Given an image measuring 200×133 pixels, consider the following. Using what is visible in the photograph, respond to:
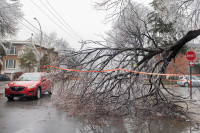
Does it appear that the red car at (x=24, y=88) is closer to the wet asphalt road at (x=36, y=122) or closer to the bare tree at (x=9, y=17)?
the wet asphalt road at (x=36, y=122)

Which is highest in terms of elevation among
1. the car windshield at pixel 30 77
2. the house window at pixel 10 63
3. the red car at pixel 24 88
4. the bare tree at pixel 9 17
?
the bare tree at pixel 9 17

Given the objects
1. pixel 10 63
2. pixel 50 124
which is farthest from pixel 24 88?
pixel 10 63

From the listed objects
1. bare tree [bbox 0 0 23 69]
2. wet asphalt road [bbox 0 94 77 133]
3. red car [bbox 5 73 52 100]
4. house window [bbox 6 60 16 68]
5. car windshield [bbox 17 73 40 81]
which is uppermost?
bare tree [bbox 0 0 23 69]

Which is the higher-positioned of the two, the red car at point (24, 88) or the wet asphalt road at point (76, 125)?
the red car at point (24, 88)

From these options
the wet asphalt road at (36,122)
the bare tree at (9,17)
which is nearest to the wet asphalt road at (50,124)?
the wet asphalt road at (36,122)

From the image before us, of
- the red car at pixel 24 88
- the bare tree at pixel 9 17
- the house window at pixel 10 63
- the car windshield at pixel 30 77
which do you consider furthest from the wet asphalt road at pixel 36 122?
the house window at pixel 10 63

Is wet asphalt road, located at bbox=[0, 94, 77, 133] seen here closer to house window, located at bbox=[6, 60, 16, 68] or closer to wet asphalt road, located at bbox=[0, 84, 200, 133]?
wet asphalt road, located at bbox=[0, 84, 200, 133]

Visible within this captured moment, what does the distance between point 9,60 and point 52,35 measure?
96.2 feet

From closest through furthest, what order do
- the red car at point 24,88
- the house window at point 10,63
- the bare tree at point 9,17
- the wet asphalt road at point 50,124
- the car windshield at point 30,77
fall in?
the wet asphalt road at point 50,124 → the red car at point 24,88 → the car windshield at point 30,77 → the bare tree at point 9,17 → the house window at point 10,63

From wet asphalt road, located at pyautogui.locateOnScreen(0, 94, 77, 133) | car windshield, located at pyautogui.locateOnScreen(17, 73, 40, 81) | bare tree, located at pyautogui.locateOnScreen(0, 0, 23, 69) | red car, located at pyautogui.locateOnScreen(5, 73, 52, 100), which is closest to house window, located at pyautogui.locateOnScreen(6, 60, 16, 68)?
bare tree, located at pyautogui.locateOnScreen(0, 0, 23, 69)

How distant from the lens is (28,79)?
984 cm

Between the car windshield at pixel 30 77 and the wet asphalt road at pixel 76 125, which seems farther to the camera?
the car windshield at pixel 30 77

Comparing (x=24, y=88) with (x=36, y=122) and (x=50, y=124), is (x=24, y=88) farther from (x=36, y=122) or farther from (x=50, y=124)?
(x=50, y=124)

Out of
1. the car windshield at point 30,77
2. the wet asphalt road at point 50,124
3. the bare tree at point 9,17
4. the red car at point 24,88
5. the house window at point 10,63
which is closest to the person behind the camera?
the wet asphalt road at point 50,124
